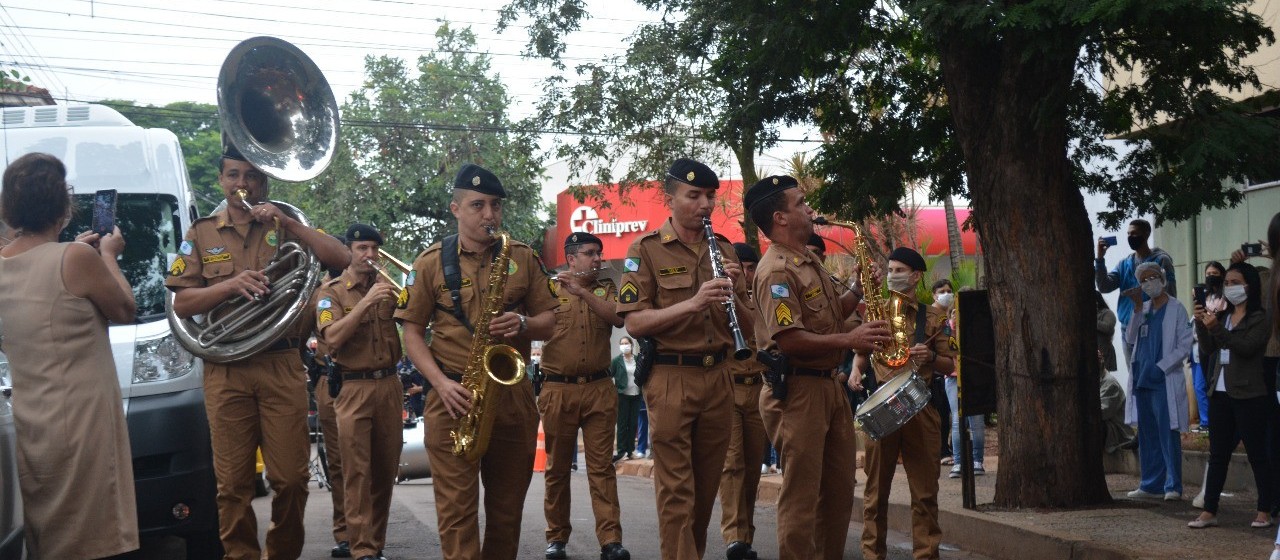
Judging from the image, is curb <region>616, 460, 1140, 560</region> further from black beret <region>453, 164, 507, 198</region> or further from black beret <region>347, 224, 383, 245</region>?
black beret <region>347, 224, 383, 245</region>

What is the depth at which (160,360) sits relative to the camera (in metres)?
8.34

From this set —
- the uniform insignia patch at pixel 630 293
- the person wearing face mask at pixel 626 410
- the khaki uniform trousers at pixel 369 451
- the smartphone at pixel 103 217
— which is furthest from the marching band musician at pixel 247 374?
the person wearing face mask at pixel 626 410

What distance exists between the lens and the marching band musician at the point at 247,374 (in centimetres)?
743

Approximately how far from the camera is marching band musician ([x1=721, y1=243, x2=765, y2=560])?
30.3 ft

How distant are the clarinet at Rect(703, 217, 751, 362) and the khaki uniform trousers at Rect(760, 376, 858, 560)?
1.62 feet

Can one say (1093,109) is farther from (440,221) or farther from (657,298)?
(440,221)

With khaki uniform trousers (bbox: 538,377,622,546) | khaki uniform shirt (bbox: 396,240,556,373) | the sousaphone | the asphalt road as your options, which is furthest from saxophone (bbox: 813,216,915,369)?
the sousaphone

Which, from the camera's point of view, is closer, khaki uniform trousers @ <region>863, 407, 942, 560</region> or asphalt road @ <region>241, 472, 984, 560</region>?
khaki uniform trousers @ <region>863, 407, 942, 560</region>

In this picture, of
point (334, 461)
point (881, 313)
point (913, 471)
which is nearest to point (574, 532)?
point (334, 461)

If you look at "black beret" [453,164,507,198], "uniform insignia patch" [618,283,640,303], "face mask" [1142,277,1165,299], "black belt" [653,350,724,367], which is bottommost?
"black belt" [653,350,724,367]

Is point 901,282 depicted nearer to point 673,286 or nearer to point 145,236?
point 673,286

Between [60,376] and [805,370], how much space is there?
3.57 meters

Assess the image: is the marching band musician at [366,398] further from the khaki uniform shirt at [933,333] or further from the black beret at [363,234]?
the khaki uniform shirt at [933,333]

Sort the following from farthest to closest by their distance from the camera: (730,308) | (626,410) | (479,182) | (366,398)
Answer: (626,410) < (366,398) < (479,182) < (730,308)
